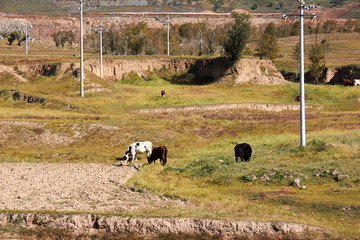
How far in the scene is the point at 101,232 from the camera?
18219 mm

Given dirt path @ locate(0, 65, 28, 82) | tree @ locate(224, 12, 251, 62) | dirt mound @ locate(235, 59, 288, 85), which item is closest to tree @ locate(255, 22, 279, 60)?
dirt mound @ locate(235, 59, 288, 85)

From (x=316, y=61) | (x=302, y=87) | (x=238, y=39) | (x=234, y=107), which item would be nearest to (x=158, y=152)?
(x=302, y=87)

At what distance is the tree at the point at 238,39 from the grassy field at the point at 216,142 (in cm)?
703

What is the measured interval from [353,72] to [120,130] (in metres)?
53.7

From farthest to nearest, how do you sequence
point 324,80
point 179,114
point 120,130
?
point 324,80 < point 179,114 < point 120,130

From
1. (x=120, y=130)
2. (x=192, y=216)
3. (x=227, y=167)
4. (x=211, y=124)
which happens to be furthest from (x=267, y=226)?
(x=211, y=124)

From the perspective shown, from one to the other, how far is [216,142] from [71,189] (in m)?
16.2

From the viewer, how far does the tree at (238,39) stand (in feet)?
254

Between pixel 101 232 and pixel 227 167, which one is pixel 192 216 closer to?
pixel 101 232

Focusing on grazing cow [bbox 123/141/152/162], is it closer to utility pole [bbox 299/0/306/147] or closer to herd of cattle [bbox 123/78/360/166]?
herd of cattle [bbox 123/78/360/166]

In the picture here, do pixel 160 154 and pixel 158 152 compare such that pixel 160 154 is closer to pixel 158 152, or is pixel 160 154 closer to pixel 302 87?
pixel 158 152

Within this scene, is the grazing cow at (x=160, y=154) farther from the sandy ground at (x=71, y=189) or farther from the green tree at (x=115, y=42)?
the green tree at (x=115, y=42)

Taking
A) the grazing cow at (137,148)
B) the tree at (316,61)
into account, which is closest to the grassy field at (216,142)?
the grazing cow at (137,148)

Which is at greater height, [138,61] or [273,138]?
[138,61]
